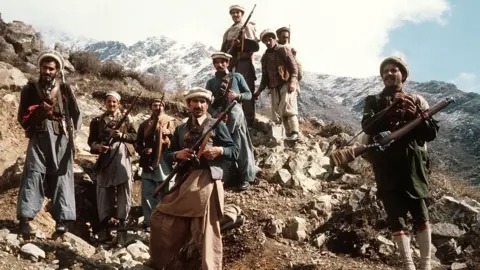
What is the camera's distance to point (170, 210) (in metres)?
4.28

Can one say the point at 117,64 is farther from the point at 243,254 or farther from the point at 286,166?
the point at 243,254

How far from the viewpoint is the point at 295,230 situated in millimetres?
5980

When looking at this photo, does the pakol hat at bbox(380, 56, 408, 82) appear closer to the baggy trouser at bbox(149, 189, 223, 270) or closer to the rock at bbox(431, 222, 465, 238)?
the baggy trouser at bbox(149, 189, 223, 270)

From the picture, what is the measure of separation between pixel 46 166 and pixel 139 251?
56.4 inches

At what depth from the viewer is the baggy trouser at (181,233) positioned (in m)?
4.15

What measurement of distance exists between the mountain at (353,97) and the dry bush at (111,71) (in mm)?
1541

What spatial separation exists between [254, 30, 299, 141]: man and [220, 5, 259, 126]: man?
23cm

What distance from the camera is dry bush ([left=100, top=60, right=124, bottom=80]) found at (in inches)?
565

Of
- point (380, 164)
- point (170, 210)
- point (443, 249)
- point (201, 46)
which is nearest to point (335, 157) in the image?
point (380, 164)

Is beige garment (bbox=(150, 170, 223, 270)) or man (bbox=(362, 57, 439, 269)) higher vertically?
man (bbox=(362, 57, 439, 269))

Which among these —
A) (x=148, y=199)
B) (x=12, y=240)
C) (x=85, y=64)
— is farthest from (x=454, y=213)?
(x=85, y=64)

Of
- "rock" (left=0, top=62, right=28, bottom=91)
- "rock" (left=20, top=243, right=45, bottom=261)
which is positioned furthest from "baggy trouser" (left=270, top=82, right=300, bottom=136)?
"rock" (left=0, top=62, right=28, bottom=91)

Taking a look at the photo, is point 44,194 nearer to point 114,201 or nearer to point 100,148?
point 100,148

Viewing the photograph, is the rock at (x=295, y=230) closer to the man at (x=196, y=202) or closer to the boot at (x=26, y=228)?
the man at (x=196, y=202)
